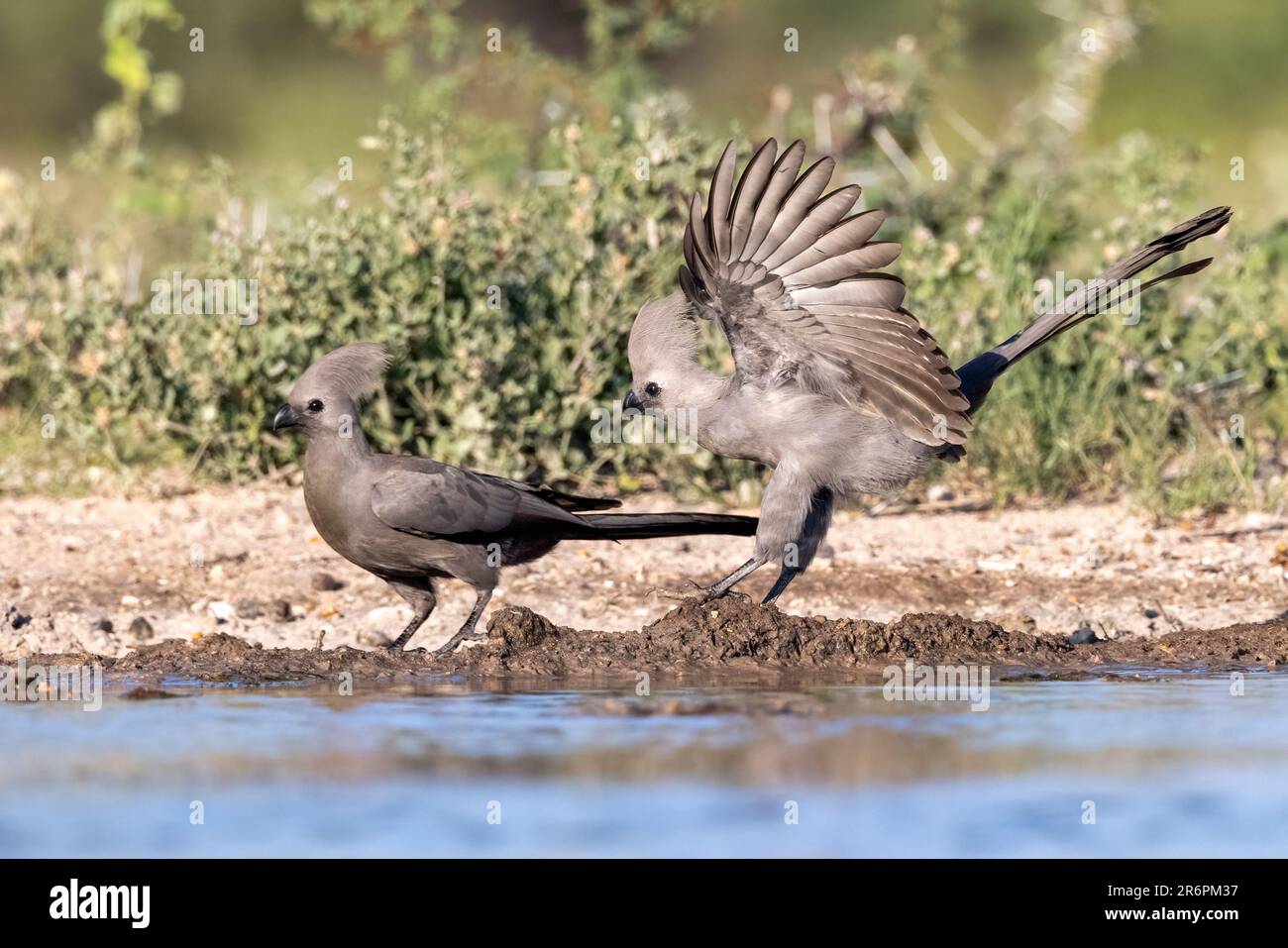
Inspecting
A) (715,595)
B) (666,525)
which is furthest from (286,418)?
(715,595)

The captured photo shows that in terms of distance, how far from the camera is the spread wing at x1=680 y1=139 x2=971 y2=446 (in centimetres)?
599

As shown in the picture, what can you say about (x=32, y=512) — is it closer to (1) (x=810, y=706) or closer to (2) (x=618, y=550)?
(2) (x=618, y=550)

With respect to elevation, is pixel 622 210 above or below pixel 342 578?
above

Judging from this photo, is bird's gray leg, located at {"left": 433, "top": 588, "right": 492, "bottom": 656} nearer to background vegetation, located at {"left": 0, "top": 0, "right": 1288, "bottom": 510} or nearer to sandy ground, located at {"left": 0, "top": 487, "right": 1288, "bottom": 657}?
sandy ground, located at {"left": 0, "top": 487, "right": 1288, "bottom": 657}

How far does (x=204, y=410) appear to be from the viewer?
324 inches

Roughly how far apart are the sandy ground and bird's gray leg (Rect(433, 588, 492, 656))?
0.99ft

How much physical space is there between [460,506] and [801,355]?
4.06ft

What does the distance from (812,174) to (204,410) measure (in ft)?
11.0

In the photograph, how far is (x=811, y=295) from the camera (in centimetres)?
620

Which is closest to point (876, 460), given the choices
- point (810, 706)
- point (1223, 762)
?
point (810, 706)

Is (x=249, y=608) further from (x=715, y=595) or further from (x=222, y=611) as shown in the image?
(x=715, y=595)

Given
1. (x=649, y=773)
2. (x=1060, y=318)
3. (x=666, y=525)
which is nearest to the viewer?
(x=649, y=773)

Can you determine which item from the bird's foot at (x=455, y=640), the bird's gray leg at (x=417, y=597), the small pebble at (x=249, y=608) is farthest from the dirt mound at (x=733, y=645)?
the small pebble at (x=249, y=608)
